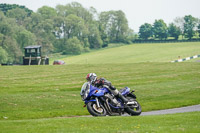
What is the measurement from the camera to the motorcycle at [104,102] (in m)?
18.0

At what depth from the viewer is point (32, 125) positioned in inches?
599

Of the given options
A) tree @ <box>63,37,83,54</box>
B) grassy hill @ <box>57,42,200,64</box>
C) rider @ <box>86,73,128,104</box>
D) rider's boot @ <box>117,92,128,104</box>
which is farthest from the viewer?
tree @ <box>63,37,83,54</box>

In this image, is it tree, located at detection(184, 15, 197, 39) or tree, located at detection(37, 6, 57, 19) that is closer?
tree, located at detection(37, 6, 57, 19)

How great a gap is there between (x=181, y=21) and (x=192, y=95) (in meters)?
161

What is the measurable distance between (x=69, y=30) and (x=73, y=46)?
1076 cm

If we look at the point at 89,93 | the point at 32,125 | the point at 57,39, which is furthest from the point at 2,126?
the point at 57,39

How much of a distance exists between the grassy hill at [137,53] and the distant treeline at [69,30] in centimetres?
816

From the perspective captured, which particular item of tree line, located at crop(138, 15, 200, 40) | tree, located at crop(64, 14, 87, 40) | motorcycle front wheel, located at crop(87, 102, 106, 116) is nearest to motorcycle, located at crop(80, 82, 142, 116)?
motorcycle front wheel, located at crop(87, 102, 106, 116)

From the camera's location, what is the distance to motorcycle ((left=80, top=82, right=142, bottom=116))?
59.0 feet

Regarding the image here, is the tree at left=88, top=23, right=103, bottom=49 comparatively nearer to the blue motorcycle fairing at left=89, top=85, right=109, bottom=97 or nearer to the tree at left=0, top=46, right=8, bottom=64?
the tree at left=0, top=46, right=8, bottom=64

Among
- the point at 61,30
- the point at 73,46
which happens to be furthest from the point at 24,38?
the point at 61,30

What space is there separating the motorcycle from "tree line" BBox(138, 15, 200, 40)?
152 m

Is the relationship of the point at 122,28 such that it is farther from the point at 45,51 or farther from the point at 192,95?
the point at 192,95

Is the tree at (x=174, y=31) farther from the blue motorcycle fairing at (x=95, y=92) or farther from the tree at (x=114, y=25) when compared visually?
the blue motorcycle fairing at (x=95, y=92)
